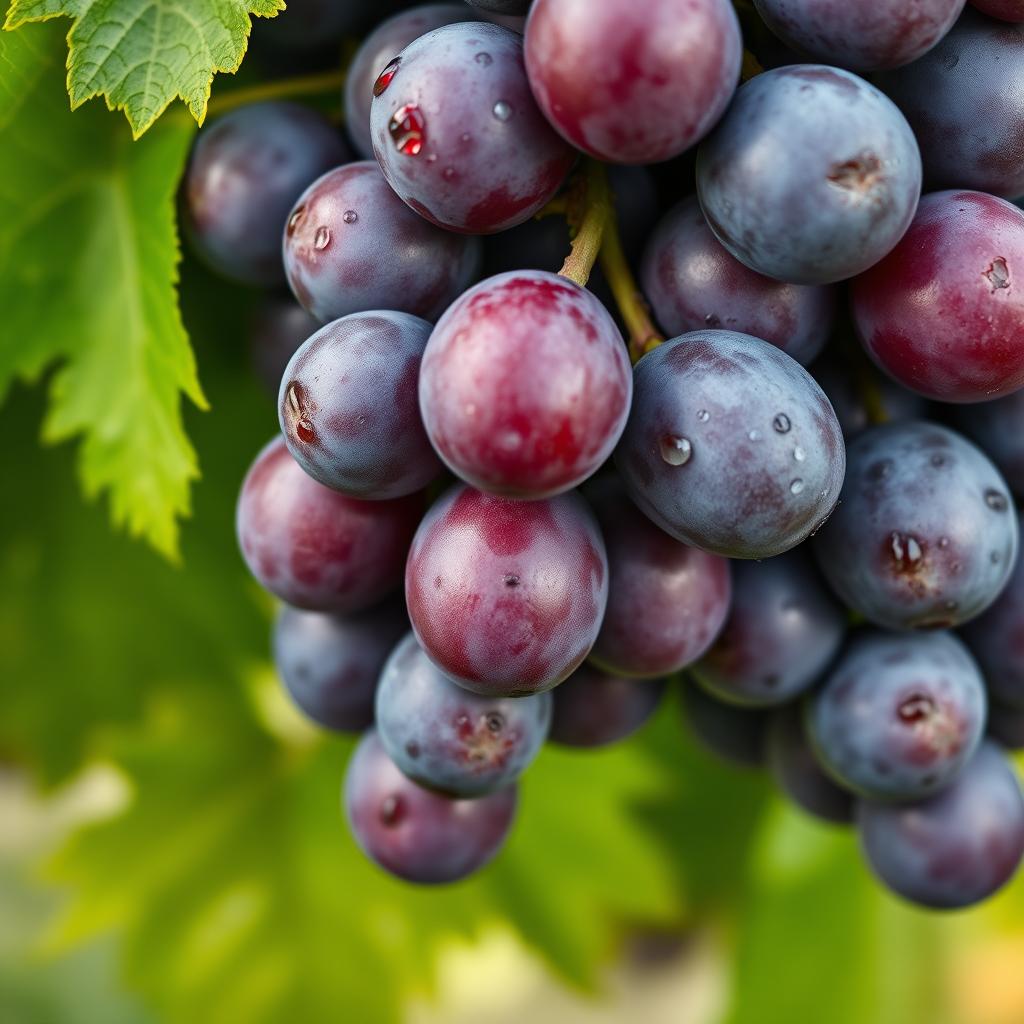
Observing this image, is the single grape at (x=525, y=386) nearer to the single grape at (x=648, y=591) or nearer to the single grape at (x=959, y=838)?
the single grape at (x=648, y=591)

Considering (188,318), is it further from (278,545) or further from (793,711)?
(793,711)

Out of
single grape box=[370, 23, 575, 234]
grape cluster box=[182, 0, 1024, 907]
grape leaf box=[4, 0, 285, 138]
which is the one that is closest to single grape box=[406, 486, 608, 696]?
grape cluster box=[182, 0, 1024, 907]

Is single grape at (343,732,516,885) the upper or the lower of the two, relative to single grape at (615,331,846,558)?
lower

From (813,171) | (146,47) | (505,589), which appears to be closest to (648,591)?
(505,589)

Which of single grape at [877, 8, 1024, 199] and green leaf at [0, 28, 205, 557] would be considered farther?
green leaf at [0, 28, 205, 557]

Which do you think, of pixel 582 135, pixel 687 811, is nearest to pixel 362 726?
pixel 582 135

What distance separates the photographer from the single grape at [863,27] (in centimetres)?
44

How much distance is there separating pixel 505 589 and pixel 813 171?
20 cm

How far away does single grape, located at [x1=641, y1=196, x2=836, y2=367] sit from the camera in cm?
49

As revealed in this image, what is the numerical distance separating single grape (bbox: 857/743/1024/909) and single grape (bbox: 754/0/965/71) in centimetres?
38

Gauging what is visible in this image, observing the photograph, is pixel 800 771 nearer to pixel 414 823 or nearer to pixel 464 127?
pixel 414 823

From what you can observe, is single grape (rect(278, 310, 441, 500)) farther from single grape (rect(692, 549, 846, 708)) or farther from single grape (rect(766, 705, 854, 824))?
single grape (rect(766, 705, 854, 824))

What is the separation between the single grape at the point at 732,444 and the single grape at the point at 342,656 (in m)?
0.19

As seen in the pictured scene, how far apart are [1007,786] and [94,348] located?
57 centimetres
